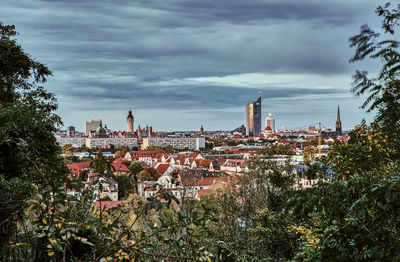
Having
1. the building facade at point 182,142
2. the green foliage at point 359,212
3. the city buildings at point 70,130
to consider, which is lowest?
the building facade at point 182,142

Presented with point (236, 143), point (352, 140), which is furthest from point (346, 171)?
point (236, 143)

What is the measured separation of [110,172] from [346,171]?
12.0 feet

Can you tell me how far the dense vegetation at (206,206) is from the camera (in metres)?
1.62

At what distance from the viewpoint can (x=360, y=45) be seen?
276 centimetres

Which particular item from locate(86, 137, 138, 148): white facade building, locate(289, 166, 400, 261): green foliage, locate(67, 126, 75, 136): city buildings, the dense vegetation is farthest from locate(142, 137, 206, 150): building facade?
locate(289, 166, 400, 261): green foliage

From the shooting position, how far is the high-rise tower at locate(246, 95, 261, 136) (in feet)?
585

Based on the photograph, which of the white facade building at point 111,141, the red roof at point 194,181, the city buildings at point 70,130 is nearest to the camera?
the red roof at point 194,181

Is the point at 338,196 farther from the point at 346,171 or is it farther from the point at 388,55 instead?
the point at 346,171

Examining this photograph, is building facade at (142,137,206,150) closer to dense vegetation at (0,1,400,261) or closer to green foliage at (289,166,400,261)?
dense vegetation at (0,1,400,261)

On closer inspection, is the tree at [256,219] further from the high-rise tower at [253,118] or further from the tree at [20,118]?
the high-rise tower at [253,118]

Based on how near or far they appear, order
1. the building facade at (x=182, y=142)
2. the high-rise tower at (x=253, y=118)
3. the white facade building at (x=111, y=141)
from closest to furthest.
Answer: the white facade building at (x=111, y=141) < the building facade at (x=182, y=142) < the high-rise tower at (x=253, y=118)

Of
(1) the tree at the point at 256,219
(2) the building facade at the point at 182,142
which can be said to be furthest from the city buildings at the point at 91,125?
(1) the tree at the point at 256,219

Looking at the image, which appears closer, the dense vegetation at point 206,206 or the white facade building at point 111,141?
the dense vegetation at point 206,206

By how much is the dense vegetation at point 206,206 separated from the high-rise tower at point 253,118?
557 ft
